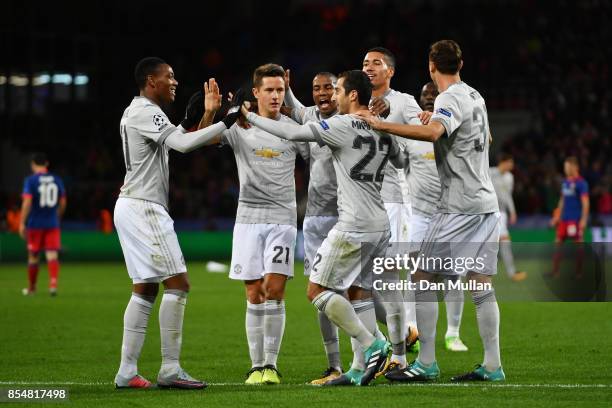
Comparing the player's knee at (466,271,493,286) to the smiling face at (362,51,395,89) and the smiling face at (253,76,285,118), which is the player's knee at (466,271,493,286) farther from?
the smiling face at (362,51,395,89)

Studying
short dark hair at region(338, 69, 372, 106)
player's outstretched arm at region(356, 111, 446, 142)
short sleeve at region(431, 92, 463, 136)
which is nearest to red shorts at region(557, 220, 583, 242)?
short sleeve at region(431, 92, 463, 136)

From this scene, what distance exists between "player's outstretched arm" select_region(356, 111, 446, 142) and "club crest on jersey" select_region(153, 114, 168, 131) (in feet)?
4.75

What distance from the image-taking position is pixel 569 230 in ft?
66.2

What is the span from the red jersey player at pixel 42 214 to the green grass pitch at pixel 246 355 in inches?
23.2

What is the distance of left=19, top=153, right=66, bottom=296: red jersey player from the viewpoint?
57.2 feet

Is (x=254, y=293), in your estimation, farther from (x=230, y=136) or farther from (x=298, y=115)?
(x=298, y=115)

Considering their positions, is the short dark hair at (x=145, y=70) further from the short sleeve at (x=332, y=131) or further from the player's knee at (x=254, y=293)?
the player's knee at (x=254, y=293)

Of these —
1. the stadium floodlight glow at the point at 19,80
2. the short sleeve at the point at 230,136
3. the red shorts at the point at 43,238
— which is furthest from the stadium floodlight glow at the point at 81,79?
the short sleeve at the point at 230,136

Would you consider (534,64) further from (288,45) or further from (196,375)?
(196,375)

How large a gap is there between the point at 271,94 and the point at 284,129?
2.57 ft

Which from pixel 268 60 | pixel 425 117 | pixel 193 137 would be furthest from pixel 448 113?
pixel 268 60

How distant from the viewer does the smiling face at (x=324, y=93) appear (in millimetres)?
9438

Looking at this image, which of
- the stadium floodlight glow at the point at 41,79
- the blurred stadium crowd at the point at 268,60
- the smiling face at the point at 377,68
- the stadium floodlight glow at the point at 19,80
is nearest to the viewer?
the smiling face at the point at 377,68

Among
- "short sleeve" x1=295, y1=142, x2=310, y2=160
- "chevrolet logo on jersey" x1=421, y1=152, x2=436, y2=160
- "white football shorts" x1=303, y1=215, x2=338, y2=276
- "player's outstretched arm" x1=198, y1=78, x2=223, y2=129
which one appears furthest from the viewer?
"chevrolet logo on jersey" x1=421, y1=152, x2=436, y2=160
